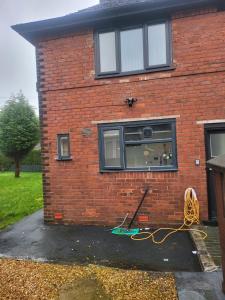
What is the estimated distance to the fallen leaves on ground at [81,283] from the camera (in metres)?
4.02

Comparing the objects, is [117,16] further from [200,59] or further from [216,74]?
[216,74]

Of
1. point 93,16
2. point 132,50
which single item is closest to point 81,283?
point 132,50

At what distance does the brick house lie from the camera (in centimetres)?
702

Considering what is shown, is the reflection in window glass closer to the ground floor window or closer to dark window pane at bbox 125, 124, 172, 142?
the ground floor window

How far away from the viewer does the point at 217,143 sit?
7.11 m

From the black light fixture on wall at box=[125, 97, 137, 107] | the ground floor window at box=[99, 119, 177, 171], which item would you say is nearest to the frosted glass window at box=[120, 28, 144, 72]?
the black light fixture on wall at box=[125, 97, 137, 107]

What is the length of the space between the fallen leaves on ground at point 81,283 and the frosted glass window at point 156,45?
195 inches

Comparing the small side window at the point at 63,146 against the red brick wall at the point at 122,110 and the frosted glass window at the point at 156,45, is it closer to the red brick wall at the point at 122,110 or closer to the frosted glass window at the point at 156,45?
the red brick wall at the point at 122,110

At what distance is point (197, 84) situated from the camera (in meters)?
7.04

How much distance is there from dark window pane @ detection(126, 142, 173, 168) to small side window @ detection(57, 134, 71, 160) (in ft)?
5.34

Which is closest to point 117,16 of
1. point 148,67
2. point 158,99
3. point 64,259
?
point 148,67

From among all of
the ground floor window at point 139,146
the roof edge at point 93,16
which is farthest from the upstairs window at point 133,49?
the ground floor window at point 139,146

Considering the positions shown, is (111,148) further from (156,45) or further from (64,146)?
(156,45)

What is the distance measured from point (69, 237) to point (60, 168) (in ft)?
6.33
